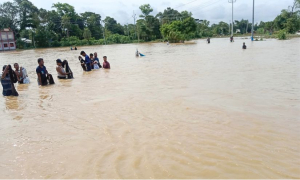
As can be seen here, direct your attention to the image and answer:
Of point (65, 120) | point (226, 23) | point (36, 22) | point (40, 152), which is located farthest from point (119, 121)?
point (226, 23)

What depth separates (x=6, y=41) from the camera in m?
59.2

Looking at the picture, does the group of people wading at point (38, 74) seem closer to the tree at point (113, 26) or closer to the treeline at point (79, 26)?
the treeline at point (79, 26)

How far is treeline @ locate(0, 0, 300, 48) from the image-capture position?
62.2m

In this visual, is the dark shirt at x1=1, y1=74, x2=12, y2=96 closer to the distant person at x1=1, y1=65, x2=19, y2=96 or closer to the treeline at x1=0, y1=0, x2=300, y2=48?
the distant person at x1=1, y1=65, x2=19, y2=96

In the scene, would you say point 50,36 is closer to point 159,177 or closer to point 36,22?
point 36,22

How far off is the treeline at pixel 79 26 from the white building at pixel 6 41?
4.99 ft

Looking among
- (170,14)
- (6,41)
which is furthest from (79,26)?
(170,14)

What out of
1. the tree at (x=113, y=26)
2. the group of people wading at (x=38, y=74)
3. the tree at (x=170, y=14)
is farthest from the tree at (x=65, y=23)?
the group of people wading at (x=38, y=74)

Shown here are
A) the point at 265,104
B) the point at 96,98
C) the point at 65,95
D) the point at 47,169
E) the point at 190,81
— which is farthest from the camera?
the point at 190,81

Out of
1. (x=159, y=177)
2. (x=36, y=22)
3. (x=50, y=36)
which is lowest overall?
(x=159, y=177)

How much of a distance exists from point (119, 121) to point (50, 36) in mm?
65766

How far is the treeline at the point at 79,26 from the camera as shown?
204 ft

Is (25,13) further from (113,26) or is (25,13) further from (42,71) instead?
(42,71)

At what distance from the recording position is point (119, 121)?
5523 millimetres
